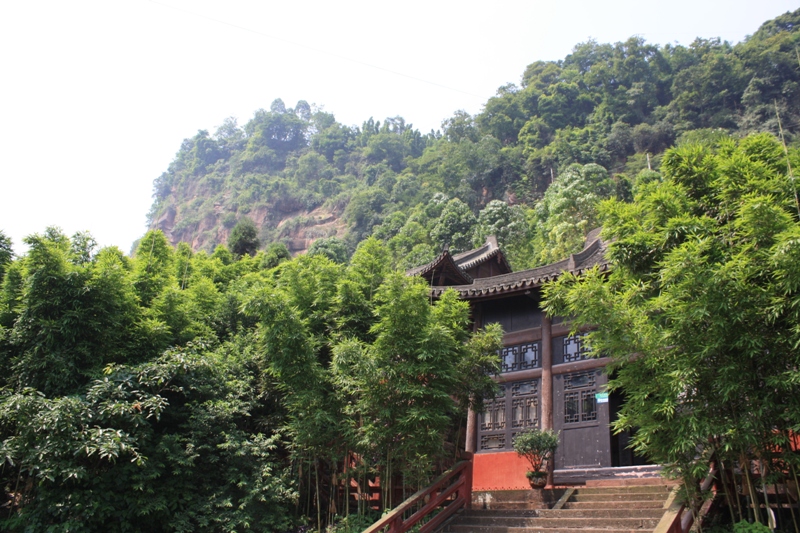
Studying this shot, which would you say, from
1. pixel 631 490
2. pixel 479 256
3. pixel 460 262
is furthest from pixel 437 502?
pixel 479 256

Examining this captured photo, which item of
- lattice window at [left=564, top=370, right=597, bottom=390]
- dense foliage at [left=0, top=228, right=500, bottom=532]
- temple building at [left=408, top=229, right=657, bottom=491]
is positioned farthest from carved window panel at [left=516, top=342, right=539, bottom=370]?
dense foliage at [left=0, top=228, right=500, bottom=532]

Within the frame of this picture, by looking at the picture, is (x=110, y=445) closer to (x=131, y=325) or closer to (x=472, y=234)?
(x=131, y=325)

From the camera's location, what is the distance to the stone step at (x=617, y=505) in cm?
767

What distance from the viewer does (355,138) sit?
78375 millimetres

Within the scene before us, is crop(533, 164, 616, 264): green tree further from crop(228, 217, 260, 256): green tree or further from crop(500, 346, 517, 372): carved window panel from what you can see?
crop(500, 346, 517, 372): carved window panel

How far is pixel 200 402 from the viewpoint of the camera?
30.5 ft

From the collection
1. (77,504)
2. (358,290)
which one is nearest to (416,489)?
(358,290)

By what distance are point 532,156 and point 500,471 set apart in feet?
126

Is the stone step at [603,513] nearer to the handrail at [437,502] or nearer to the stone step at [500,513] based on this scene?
the stone step at [500,513]

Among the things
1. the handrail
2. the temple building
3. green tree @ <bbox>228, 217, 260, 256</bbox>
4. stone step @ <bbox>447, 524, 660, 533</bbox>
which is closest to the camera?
stone step @ <bbox>447, 524, 660, 533</bbox>

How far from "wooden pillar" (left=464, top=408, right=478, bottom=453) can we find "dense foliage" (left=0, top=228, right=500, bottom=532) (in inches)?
69.3

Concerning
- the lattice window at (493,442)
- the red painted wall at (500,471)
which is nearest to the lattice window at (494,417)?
the lattice window at (493,442)

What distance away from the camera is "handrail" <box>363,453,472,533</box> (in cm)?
764

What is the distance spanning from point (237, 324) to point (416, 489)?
15.9ft
